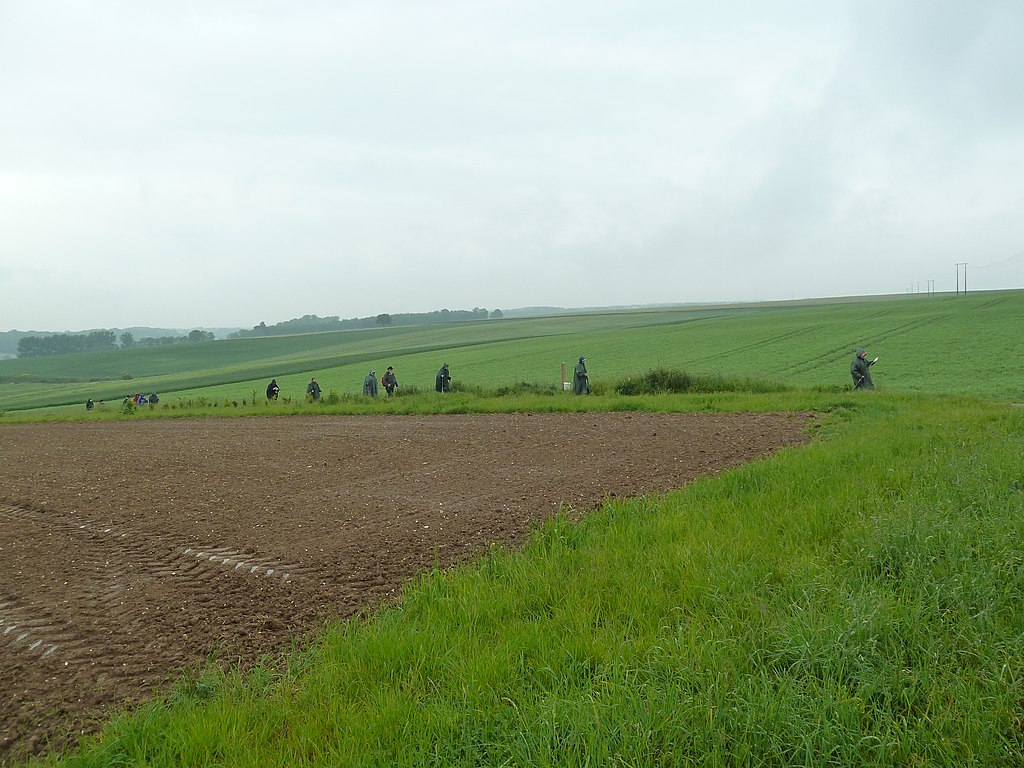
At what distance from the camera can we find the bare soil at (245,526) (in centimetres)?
468

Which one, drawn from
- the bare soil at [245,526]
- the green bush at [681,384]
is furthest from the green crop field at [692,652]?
the green bush at [681,384]

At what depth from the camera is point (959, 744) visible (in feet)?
9.52

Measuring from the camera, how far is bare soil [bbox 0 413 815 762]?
4.68 metres

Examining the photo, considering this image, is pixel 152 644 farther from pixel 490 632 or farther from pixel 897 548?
pixel 897 548

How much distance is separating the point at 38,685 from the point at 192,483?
22.3ft

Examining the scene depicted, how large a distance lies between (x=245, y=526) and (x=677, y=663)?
6058 millimetres

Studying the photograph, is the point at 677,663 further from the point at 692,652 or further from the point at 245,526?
the point at 245,526

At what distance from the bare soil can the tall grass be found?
0.72 meters

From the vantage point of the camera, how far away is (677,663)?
3.68m

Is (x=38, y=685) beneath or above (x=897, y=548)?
beneath

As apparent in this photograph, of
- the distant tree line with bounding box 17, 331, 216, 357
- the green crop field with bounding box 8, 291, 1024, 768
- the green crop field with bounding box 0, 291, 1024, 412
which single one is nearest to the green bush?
the green crop field with bounding box 0, 291, 1024, 412

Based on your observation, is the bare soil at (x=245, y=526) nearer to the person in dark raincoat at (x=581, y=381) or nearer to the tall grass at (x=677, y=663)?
the tall grass at (x=677, y=663)

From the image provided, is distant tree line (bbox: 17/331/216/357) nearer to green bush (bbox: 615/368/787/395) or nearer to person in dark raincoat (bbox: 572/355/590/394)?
person in dark raincoat (bbox: 572/355/590/394)

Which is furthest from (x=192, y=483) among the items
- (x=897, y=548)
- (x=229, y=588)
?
(x=897, y=548)
